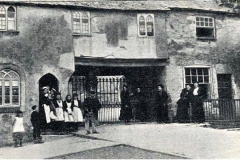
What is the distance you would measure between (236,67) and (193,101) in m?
5.21

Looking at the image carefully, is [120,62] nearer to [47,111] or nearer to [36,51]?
[36,51]

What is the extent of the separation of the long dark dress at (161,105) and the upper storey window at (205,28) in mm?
4745

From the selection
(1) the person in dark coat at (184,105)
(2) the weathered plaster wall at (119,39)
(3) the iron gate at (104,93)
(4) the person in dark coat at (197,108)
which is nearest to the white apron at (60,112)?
(3) the iron gate at (104,93)

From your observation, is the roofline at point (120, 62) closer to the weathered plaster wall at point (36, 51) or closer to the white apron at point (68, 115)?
the weathered plaster wall at point (36, 51)

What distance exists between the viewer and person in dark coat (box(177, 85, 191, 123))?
16266mm

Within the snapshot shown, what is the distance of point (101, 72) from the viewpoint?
19547 mm

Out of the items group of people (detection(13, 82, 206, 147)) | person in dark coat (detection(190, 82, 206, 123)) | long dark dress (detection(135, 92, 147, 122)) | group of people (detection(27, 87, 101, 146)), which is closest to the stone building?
long dark dress (detection(135, 92, 147, 122))

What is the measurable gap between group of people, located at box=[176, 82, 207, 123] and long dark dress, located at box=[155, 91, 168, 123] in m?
0.68

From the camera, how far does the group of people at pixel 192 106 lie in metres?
15.8

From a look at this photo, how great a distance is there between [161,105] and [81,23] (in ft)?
18.8

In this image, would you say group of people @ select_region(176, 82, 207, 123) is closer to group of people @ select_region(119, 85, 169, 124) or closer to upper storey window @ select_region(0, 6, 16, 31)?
group of people @ select_region(119, 85, 169, 124)

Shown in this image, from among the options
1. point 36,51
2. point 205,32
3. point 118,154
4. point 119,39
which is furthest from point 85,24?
point 118,154

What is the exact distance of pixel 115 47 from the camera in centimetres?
1748

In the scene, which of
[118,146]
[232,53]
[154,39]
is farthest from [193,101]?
[118,146]
